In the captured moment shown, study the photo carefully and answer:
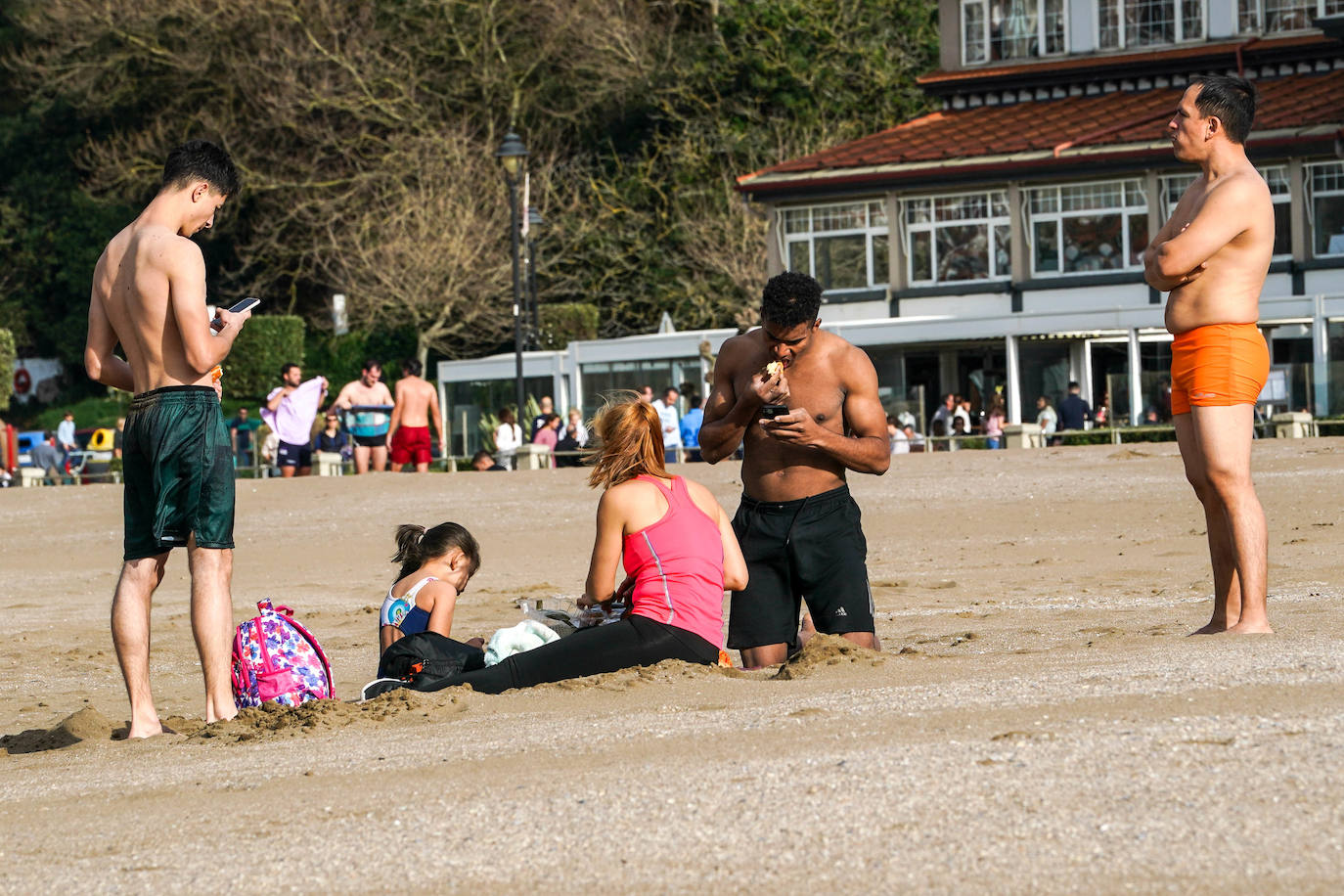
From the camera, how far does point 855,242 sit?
34281 millimetres

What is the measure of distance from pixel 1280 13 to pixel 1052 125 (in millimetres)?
4827

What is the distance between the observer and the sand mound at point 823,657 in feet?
19.6

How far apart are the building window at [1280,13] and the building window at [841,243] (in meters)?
7.72

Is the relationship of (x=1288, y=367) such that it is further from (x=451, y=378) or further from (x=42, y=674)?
(x=42, y=674)

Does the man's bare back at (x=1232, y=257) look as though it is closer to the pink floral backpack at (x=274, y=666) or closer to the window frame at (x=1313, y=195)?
the pink floral backpack at (x=274, y=666)

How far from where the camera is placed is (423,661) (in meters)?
6.38

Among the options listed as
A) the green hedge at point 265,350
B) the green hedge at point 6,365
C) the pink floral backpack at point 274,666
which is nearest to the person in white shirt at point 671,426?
the pink floral backpack at point 274,666

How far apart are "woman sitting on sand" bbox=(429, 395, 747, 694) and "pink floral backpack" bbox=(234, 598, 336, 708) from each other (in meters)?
0.78

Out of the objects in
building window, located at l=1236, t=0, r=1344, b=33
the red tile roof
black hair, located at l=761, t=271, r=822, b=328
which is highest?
building window, located at l=1236, t=0, r=1344, b=33

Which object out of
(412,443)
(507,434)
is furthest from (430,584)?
(507,434)

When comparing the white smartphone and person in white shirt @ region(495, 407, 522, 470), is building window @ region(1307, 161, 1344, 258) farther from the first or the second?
the white smartphone

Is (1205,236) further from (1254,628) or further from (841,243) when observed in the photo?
(841,243)

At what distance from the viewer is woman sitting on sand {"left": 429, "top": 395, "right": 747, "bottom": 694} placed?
604cm

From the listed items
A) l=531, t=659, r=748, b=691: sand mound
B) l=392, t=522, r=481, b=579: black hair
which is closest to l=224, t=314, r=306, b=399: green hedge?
l=392, t=522, r=481, b=579: black hair
